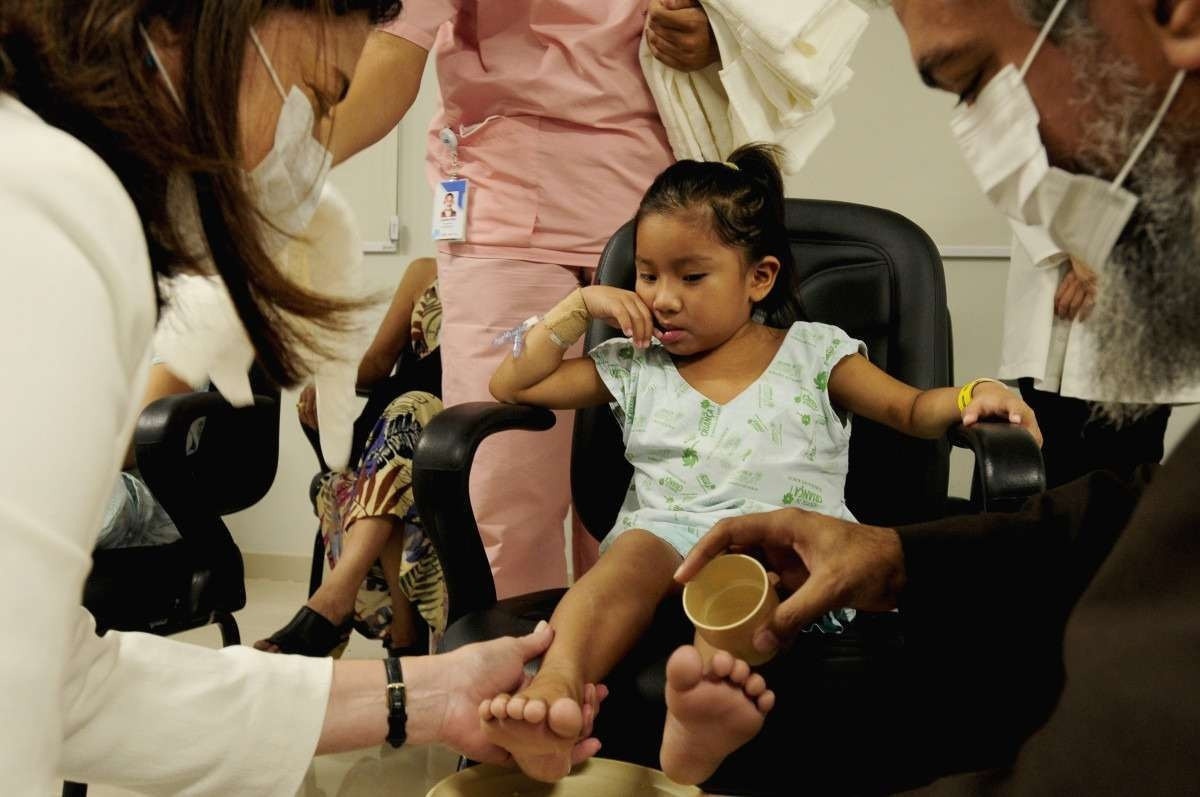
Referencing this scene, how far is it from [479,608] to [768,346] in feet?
2.35

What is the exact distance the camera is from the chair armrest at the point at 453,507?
1396 millimetres

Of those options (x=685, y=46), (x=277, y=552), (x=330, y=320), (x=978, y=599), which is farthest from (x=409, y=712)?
(x=277, y=552)

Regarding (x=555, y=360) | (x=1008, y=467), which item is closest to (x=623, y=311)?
(x=555, y=360)

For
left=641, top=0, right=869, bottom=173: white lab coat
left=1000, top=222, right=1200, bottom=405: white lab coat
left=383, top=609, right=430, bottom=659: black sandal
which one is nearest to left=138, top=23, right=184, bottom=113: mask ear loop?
left=641, top=0, right=869, bottom=173: white lab coat

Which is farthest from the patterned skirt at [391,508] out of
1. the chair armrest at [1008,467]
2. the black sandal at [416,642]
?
the chair armrest at [1008,467]

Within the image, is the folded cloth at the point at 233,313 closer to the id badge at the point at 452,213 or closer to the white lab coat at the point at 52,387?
the white lab coat at the point at 52,387

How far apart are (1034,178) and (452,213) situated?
3.94ft

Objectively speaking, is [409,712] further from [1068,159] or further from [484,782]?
[1068,159]

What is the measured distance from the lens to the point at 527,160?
1.89 meters

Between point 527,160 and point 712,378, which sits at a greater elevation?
point 527,160

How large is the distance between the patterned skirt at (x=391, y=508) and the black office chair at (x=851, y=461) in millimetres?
782

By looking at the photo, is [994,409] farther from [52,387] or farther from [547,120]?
[52,387]

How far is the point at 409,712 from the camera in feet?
3.69

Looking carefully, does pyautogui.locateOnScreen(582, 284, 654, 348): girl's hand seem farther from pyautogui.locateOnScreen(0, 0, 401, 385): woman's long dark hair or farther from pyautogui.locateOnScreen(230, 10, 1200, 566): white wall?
pyautogui.locateOnScreen(230, 10, 1200, 566): white wall
